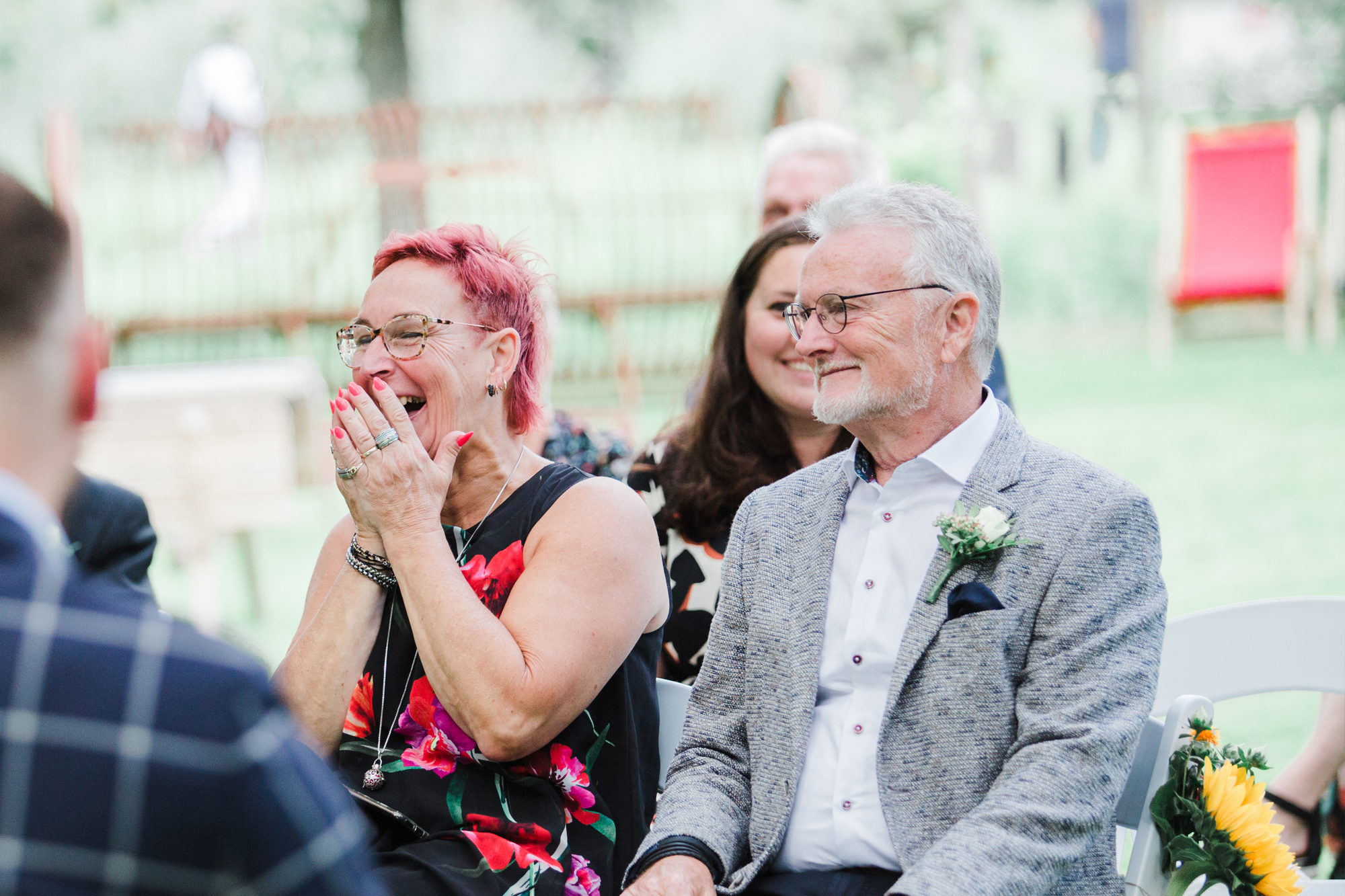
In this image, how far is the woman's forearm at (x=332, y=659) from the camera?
90.6 inches

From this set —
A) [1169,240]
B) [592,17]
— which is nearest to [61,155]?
[592,17]

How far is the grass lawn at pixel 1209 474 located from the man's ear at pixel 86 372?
2827 mm

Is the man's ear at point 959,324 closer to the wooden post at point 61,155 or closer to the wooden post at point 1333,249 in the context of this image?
the wooden post at point 61,155

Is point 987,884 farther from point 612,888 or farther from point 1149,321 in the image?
point 1149,321

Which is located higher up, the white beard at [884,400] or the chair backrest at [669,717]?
the white beard at [884,400]

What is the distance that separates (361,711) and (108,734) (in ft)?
4.64

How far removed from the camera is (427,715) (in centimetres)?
228

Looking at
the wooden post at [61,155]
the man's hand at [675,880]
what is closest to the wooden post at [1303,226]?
the wooden post at [61,155]

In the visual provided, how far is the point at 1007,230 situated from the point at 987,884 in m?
14.0

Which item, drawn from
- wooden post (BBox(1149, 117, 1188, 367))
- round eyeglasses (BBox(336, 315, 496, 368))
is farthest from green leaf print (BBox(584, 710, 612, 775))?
wooden post (BBox(1149, 117, 1188, 367))

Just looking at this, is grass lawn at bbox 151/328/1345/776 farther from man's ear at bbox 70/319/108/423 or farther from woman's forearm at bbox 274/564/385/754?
man's ear at bbox 70/319/108/423

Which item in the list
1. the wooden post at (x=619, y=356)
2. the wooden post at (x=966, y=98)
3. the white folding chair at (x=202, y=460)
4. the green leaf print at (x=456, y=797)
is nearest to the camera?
the green leaf print at (x=456, y=797)

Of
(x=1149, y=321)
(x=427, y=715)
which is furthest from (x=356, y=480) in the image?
(x=1149, y=321)

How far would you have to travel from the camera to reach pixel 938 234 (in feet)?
7.47
